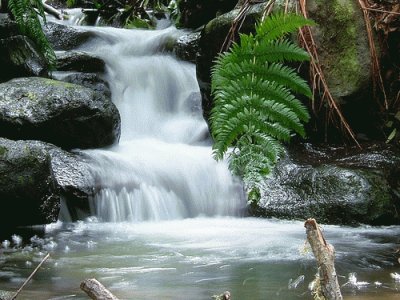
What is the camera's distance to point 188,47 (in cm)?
901

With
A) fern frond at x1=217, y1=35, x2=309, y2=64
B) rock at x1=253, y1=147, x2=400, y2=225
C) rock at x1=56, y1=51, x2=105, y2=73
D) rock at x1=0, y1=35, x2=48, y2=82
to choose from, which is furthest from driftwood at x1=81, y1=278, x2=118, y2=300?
rock at x1=56, y1=51, x2=105, y2=73

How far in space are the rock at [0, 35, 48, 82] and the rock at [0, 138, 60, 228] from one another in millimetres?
2326

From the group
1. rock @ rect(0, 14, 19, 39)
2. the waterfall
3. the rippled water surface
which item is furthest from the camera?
rock @ rect(0, 14, 19, 39)

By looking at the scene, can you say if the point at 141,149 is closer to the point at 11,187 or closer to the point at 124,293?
the point at 11,187

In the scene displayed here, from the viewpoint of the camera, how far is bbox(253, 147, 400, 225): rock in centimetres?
523

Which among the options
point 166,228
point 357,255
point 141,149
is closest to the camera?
point 357,255

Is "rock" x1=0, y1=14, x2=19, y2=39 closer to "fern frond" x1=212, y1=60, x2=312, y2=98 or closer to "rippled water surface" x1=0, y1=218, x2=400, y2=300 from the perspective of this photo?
"rippled water surface" x1=0, y1=218, x2=400, y2=300

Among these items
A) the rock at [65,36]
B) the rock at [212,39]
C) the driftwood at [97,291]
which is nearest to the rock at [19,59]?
the rock at [212,39]

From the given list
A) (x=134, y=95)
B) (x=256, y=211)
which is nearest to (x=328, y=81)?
(x=256, y=211)

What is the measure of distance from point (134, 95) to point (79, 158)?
2753 mm

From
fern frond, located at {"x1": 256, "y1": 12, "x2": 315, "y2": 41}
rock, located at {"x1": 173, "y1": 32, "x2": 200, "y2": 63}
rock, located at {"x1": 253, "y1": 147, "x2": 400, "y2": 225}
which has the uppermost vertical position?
rock, located at {"x1": 173, "y1": 32, "x2": 200, "y2": 63}

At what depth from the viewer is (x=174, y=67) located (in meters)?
8.88

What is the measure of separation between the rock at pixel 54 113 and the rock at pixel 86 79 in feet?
4.53

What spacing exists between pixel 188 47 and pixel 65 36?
82.9 inches
